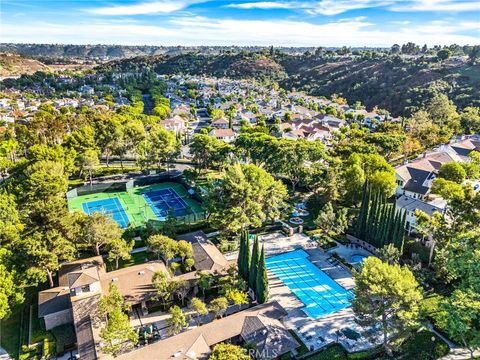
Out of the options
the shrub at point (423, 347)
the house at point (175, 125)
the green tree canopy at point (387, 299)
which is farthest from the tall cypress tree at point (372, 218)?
the house at point (175, 125)

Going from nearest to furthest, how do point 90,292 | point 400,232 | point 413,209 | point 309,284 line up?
→ point 90,292 → point 309,284 → point 400,232 → point 413,209

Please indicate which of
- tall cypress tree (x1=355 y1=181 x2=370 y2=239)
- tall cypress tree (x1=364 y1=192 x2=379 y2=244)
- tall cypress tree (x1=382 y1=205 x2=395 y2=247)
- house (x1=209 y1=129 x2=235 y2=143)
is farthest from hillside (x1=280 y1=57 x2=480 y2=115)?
tall cypress tree (x1=382 y1=205 x2=395 y2=247)

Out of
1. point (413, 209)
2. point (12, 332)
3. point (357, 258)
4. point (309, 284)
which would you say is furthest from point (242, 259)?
point (413, 209)

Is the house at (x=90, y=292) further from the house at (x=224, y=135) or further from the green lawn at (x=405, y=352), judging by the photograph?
the house at (x=224, y=135)

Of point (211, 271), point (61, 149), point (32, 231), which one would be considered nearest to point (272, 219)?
→ point (211, 271)

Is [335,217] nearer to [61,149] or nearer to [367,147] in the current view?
[367,147]

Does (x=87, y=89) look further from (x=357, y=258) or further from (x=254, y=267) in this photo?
(x=254, y=267)

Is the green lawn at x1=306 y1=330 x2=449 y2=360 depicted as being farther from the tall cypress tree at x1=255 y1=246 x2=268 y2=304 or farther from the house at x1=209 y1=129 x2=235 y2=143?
the house at x1=209 y1=129 x2=235 y2=143
